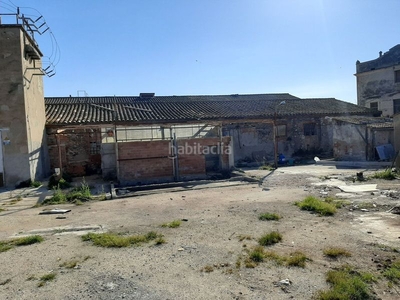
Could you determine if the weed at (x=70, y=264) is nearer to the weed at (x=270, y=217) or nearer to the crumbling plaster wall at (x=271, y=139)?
the weed at (x=270, y=217)

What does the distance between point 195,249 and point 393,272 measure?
2.61 meters

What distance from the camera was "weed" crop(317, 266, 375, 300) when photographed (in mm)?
3047

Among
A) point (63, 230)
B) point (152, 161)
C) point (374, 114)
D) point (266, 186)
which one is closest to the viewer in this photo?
point (63, 230)

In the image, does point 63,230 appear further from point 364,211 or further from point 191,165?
point 191,165

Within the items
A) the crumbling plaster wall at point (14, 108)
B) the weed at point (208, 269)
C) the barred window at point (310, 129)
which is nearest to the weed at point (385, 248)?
the weed at point (208, 269)

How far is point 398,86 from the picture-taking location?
26891 mm

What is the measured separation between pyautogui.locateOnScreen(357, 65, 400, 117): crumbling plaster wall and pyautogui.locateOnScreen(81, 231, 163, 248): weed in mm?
28349

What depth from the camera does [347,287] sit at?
3.17m

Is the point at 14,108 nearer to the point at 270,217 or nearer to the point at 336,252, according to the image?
the point at 270,217

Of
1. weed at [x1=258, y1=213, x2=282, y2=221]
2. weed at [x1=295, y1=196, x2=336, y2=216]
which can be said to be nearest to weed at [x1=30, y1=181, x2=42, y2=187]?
weed at [x1=258, y1=213, x2=282, y2=221]

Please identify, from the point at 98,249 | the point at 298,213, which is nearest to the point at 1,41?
the point at 98,249

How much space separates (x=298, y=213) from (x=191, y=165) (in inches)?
286

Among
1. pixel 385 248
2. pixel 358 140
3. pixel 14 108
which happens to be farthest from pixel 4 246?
pixel 358 140

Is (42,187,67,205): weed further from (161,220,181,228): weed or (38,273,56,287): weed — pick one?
(38,273,56,287): weed
